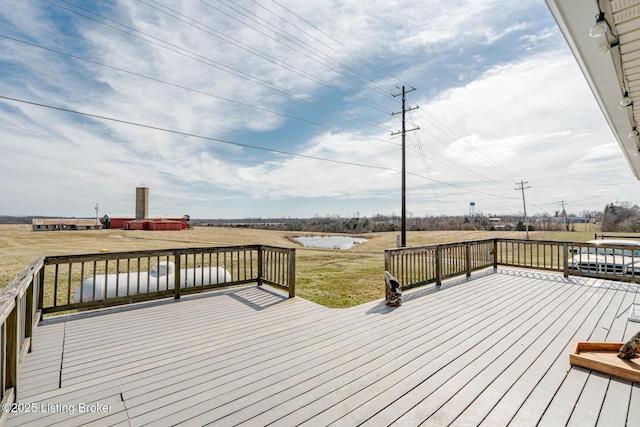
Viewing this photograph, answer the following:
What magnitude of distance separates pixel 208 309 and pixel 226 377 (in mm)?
2203

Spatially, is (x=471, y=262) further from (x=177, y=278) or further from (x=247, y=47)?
(x=247, y=47)

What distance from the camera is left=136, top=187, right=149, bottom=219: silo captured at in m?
51.3

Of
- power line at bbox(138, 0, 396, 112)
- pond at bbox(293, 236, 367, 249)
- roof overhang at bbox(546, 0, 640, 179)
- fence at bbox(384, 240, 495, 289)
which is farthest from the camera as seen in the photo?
pond at bbox(293, 236, 367, 249)

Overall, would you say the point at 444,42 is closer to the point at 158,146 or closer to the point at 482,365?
the point at 482,365

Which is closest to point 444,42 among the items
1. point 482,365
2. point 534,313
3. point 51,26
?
point 534,313

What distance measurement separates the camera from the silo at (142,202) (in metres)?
51.3

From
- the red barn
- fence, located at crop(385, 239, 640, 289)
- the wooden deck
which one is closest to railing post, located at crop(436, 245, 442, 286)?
fence, located at crop(385, 239, 640, 289)

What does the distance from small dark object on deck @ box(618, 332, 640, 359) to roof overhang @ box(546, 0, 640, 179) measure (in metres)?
2.68

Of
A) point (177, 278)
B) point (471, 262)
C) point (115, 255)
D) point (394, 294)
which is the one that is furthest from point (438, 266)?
point (115, 255)

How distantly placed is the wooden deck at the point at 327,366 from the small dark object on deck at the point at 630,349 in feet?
1.35

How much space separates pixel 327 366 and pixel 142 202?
5892cm

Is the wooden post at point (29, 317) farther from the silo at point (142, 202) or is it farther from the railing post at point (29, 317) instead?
the silo at point (142, 202)

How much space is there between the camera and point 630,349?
8.47ft

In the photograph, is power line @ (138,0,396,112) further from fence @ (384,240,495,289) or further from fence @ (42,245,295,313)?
fence @ (384,240,495,289)
